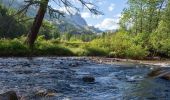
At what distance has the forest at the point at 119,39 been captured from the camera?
88.2 feet

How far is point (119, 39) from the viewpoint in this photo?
1608 inches

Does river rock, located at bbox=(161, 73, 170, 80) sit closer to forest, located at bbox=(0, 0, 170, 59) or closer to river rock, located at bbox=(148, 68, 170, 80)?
river rock, located at bbox=(148, 68, 170, 80)

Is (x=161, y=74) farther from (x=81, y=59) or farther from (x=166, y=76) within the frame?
(x=81, y=59)

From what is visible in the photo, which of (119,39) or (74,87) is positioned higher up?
(119,39)

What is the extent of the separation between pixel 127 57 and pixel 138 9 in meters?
14.7

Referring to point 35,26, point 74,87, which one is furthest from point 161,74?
point 35,26

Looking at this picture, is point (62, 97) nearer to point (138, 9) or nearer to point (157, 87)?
point (157, 87)

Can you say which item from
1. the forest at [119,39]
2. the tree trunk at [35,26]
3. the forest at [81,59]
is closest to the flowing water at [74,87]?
the forest at [81,59]

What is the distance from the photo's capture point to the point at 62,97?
1146 centimetres

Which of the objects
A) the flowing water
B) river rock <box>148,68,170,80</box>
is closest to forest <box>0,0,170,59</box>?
the flowing water

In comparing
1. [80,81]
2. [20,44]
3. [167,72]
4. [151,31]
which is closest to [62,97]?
[80,81]

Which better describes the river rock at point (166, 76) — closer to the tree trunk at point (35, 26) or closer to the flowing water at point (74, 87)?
the flowing water at point (74, 87)

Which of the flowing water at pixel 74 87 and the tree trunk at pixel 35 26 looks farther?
the tree trunk at pixel 35 26

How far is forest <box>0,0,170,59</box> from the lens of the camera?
26892 mm
